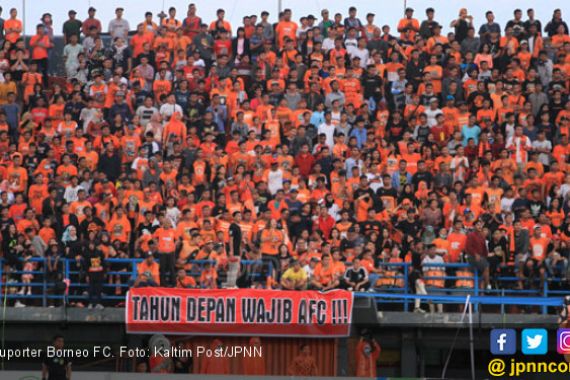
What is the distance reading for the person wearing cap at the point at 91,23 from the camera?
3638 centimetres

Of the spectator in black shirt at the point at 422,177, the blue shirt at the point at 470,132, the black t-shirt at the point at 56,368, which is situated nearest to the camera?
the black t-shirt at the point at 56,368

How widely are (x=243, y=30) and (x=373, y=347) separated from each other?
29.9ft

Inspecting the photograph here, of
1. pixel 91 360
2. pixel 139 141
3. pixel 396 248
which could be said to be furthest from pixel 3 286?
pixel 396 248

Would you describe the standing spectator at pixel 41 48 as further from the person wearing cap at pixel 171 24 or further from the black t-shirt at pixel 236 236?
the black t-shirt at pixel 236 236

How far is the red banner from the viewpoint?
28719 mm

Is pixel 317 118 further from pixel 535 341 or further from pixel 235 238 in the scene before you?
pixel 535 341

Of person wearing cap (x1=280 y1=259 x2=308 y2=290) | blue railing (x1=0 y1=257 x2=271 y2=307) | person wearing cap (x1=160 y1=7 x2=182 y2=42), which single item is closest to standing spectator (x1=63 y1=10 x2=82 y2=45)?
person wearing cap (x1=160 y1=7 x2=182 y2=42)

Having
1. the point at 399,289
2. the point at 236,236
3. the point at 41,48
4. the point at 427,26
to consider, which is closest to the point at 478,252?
the point at 399,289

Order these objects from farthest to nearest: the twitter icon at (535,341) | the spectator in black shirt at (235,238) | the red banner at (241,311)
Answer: the twitter icon at (535,341) < the spectator in black shirt at (235,238) < the red banner at (241,311)

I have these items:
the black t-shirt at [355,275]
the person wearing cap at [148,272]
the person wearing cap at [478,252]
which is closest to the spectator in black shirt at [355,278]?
the black t-shirt at [355,275]

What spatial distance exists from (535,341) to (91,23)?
12273 mm

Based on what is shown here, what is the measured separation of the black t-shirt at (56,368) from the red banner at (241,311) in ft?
7.83

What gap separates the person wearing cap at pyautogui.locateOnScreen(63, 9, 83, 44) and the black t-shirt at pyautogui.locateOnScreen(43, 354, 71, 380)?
36.9ft

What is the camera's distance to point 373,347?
29484 mm
